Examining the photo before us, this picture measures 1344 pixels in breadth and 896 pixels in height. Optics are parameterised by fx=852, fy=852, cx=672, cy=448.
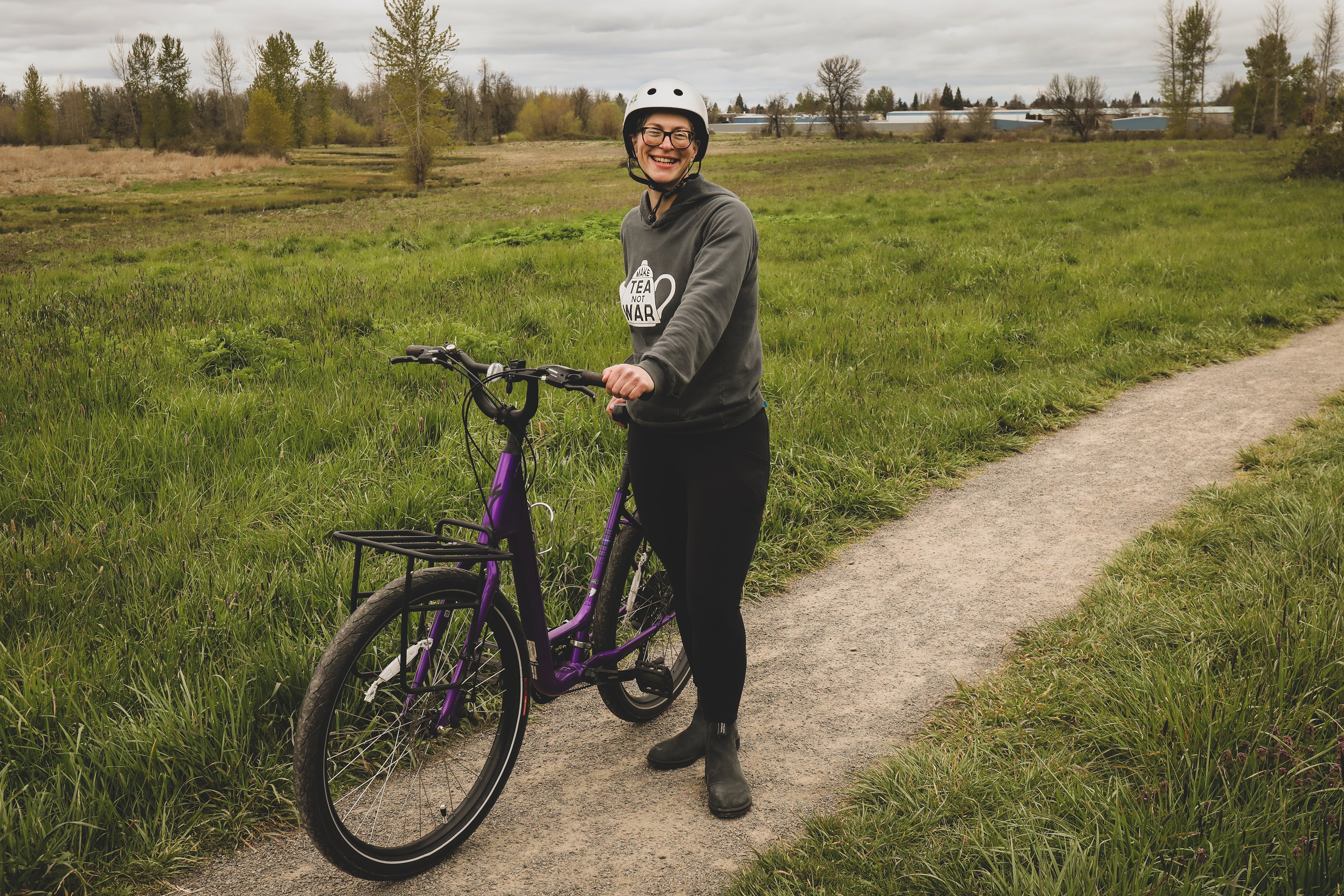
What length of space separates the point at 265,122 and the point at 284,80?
329 inches

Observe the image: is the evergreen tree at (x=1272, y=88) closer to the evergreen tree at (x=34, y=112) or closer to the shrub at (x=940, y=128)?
the shrub at (x=940, y=128)

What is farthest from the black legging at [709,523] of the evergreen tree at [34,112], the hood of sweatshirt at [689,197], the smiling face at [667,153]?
the evergreen tree at [34,112]

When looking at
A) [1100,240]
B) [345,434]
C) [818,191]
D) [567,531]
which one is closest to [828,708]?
[567,531]

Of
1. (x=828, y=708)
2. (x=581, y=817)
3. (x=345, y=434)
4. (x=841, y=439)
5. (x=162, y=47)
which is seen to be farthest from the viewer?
(x=162, y=47)

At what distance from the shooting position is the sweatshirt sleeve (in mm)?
2354

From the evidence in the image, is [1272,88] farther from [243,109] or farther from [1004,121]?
[243,109]

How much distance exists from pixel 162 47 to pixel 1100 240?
6975cm

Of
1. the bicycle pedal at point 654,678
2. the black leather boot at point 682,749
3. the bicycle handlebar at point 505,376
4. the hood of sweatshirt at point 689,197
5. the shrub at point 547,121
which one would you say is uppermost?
the shrub at point 547,121

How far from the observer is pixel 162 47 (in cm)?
6216

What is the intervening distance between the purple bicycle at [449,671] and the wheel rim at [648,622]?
0.03 meters

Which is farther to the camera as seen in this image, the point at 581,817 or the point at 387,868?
the point at 581,817

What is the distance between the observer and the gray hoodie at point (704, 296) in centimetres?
255

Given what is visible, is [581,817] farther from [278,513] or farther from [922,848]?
[278,513]

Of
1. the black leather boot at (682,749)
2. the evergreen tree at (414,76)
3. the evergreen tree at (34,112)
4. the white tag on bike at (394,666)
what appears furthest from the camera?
the evergreen tree at (34,112)
